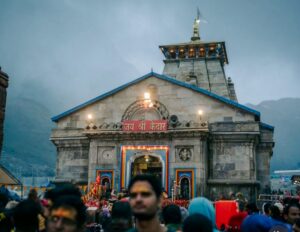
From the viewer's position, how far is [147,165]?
Answer: 101ft

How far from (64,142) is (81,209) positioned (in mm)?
28365

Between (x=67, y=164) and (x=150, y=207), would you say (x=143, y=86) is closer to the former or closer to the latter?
(x=67, y=164)

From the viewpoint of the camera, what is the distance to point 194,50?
46.2 metres

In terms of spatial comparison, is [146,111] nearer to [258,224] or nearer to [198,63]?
[198,63]

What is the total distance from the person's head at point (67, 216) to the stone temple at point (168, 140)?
23.1 m

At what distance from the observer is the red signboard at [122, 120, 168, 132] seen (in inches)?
1128

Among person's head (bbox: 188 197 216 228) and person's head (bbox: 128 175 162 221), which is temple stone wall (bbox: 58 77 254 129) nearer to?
person's head (bbox: 188 197 216 228)

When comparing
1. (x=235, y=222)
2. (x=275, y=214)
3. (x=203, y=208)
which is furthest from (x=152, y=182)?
(x=235, y=222)

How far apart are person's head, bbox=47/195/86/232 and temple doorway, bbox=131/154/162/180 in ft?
80.1

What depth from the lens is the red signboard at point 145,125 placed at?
Result: 28656mm

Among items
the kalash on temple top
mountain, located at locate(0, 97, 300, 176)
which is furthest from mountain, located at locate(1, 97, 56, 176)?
the kalash on temple top

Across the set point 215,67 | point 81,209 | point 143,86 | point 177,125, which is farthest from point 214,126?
point 81,209

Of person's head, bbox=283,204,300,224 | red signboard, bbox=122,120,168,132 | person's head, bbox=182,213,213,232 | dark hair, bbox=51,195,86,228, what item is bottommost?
person's head, bbox=283,204,300,224

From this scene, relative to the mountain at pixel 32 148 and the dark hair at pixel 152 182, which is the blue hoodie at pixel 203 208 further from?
the mountain at pixel 32 148
